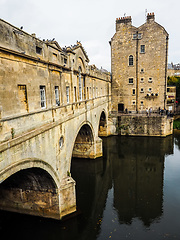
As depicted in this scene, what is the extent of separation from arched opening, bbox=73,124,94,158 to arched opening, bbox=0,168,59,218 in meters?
9.08

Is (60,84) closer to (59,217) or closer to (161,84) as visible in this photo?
Answer: (59,217)

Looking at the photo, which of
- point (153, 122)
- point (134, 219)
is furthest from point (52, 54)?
point (153, 122)

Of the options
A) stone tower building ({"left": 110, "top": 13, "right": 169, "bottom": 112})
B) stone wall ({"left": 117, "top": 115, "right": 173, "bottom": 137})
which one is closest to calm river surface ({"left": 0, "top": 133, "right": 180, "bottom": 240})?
stone wall ({"left": 117, "top": 115, "right": 173, "bottom": 137})

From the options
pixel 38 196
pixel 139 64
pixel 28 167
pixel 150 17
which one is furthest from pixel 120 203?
pixel 150 17

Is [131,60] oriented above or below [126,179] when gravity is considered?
above

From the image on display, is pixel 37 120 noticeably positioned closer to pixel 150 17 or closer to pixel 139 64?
pixel 139 64

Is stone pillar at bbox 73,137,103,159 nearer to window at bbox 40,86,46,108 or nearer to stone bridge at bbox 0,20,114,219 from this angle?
stone bridge at bbox 0,20,114,219

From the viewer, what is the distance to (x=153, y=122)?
26.7 m

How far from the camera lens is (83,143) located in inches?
784

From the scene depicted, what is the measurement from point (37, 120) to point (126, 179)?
12.0 meters

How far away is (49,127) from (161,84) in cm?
2510

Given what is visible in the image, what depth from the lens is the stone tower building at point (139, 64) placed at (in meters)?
27.7

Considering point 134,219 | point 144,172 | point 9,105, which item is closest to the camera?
point 9,105

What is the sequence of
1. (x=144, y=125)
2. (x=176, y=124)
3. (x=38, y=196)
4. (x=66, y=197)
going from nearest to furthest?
(x=38, y=196) < (x=66, y=197) < (x=144, y=125) < (x=176, y=124)
